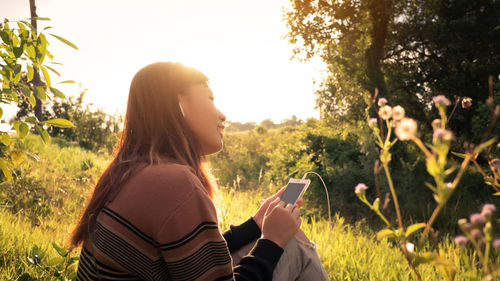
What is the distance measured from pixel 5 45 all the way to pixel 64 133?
1729 centimetres

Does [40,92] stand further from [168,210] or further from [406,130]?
[406,130]

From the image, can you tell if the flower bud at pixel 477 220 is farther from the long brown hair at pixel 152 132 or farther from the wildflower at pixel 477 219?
the long brown hair at pixel 152 132

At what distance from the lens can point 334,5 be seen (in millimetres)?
8391

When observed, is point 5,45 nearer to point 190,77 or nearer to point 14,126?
point 14,126

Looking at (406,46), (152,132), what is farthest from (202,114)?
(406,46)

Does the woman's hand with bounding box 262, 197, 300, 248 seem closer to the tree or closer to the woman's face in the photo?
the woman's face

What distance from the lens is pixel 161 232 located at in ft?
4.14

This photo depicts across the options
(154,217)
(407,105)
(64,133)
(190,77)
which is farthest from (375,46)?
(64,133)

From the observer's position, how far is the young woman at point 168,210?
1280 mm

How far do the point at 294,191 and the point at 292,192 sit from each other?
1 cm

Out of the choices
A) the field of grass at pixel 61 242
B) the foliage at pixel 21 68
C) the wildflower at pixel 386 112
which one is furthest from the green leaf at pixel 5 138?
the wildflower at pixel 386 112

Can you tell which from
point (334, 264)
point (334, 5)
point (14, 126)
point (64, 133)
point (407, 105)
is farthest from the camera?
point (64, 133)

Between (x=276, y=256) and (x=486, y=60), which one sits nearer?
(x=276, y=256)

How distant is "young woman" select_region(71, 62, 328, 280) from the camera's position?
1280mm
